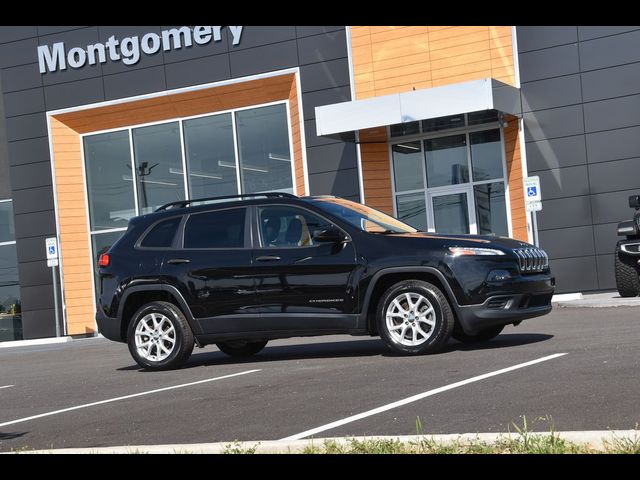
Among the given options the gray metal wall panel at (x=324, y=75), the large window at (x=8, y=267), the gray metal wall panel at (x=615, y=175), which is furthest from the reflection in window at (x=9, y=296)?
the gray metal wall panel at (x=615, y=175)

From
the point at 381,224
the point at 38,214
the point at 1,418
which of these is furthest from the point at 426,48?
the point at 1,418

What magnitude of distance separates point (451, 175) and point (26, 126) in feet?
37.4

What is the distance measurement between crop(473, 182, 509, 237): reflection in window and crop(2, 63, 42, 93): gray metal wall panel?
38.9ft

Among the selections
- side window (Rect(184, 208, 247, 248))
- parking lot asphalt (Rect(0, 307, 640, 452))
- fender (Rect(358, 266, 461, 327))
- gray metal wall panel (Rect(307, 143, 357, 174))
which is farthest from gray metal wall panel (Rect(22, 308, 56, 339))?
fender (Rect(358, 266, 461, 327))

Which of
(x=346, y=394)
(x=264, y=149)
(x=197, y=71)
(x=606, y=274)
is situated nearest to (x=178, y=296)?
(x=346, y=394)

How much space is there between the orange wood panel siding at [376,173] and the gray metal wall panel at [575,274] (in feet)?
13.7

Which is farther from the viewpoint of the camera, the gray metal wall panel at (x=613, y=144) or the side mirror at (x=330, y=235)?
the gray metal wall panel at (x=613, y=144)

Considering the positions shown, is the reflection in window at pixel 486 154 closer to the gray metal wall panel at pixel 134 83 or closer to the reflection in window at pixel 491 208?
the reflection in window at pixel 491 208

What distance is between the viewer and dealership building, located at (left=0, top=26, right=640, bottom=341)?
837 inches

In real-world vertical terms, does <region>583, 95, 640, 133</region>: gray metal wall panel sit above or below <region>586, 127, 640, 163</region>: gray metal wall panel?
above

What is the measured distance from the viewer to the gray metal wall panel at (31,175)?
2689 centimetres

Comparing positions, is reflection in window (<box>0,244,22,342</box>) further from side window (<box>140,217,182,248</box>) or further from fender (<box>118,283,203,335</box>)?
fender (<box>118,283,203,335</box>)

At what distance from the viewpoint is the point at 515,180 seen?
72.9ft

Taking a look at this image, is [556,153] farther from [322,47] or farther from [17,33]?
[17,33]
